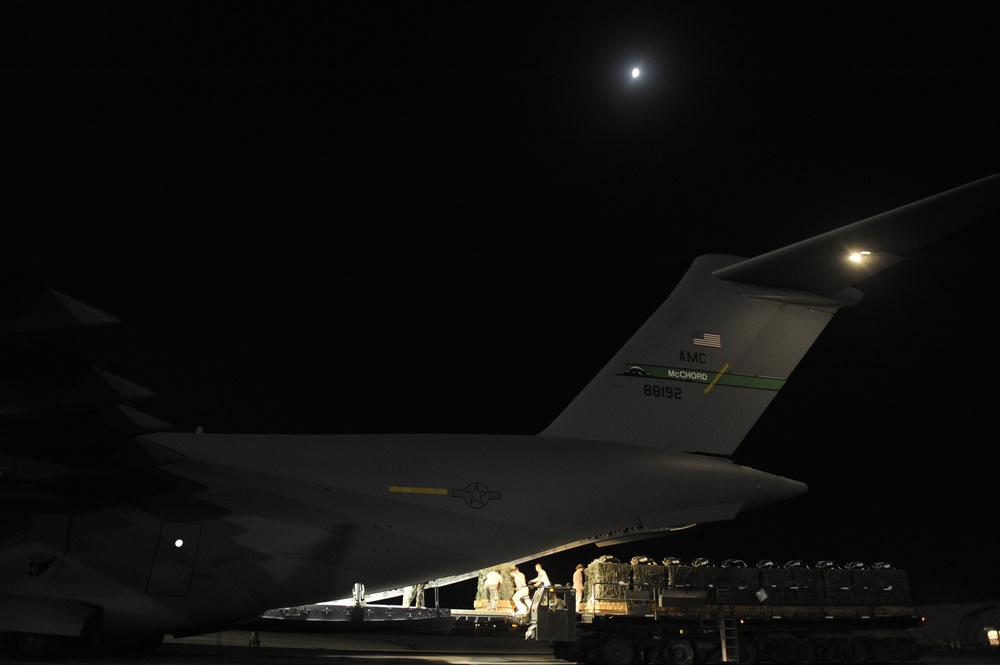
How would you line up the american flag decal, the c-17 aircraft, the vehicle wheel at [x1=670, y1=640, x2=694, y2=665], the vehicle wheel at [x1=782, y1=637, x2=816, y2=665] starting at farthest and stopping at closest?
the vehicle wheel at [x1=782, y1=637, x2=816, y2=665] → the vehicle wheel at [x1=670, y1=640, x2=694, y2=665] → the american flag decal → the c-17 aircraft

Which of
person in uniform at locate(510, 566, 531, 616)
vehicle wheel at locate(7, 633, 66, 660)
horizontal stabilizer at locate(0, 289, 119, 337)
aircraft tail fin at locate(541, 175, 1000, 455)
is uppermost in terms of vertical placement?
aircraft tail fin at locate(541, 175, 1000, 455)

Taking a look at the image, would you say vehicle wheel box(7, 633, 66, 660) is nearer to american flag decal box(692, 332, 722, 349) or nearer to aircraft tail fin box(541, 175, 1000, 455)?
aircraft tail fin box(541, 175, 1000, 455)

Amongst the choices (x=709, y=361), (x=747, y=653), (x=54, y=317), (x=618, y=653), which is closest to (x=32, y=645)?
(x=54, y=317)

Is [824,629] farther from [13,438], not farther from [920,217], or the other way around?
[13,438]

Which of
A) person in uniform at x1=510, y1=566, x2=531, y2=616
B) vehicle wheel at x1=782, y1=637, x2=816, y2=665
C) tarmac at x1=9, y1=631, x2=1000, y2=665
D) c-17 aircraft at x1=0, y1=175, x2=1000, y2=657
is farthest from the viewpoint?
person in uniform at x1=510, y1=566, x2=531, y2=616

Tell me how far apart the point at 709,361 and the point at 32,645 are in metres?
Answer: 5.46

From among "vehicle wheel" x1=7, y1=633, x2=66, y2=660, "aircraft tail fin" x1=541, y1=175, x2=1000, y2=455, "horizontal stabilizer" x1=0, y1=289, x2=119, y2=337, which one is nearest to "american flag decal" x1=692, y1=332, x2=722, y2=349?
"aircraft tail fin" x1=541, y1=175, x2=1000, y2=455

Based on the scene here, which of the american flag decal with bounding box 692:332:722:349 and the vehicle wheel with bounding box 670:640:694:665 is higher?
the american flag decal with bounding box 692:332:722:349

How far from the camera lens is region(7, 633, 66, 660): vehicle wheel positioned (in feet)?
18.8

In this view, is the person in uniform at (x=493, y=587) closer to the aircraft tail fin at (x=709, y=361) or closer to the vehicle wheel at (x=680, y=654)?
the vehicle wheel at (x=680, y=654)

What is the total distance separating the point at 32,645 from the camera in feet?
18.9

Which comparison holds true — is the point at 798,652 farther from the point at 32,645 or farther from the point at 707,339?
the point at 32,645

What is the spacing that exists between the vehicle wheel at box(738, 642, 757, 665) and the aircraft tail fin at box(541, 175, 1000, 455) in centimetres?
180

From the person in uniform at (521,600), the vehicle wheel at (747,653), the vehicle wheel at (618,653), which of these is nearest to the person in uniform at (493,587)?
the person in uniform at (521,600)
